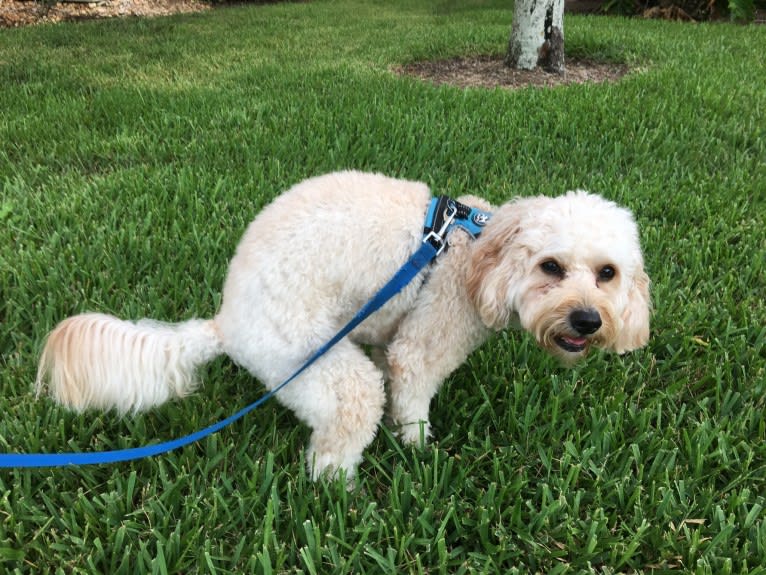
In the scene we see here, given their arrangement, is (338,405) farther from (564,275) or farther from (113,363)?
(564,275)

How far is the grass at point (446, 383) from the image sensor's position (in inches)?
72.2

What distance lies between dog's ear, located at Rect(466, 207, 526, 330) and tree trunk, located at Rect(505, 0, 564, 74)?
543 cm

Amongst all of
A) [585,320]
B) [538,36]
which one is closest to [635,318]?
[585,320]

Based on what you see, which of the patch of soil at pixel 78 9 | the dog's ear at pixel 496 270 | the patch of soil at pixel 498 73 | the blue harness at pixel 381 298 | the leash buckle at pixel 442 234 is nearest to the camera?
the blue harness at pixel 381 298

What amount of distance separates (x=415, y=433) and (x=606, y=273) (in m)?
0.92

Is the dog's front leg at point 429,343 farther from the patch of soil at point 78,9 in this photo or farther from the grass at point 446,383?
the patch of soil at point 78,9

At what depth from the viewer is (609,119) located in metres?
5.08

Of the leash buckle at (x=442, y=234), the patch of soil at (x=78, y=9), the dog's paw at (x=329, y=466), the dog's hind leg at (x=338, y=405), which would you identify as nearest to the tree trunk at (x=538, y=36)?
the leash buckle at (x=442, y=234)

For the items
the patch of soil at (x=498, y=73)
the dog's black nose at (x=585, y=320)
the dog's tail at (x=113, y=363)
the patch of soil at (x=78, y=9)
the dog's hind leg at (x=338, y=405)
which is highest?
the patch of soil at (x=78, y=9)

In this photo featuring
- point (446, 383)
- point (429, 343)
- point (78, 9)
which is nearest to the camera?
point (429, 343)

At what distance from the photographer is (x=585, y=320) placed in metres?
1.85

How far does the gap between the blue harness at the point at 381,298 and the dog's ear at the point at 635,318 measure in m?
0.60

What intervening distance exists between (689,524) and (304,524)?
128cm

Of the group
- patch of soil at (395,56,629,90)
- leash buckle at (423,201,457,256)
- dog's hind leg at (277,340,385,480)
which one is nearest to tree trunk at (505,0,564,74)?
patch of soil at (395,56,629,90)
